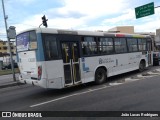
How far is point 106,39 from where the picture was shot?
12969 millimetres

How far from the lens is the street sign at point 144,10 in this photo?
25.2 m

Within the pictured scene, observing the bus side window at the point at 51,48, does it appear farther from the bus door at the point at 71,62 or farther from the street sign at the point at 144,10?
the street sign at the point at 144,10

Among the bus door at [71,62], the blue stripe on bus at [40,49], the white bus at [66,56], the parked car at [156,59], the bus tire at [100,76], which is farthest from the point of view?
the parked car at [156,59]

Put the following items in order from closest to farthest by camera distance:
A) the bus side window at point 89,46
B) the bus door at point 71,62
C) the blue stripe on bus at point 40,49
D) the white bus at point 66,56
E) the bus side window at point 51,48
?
1. the blue stripe on bus at point 40,49
2. the white bus at point 66,56
3. the bus side window at point 51,48
4. the bus door at point 71,62
5. the bus side window at point 89,46

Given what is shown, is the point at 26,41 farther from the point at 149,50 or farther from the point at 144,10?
the point at 144,10

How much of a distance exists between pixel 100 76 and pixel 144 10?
16.0 meters

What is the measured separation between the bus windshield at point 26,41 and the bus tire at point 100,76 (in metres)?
3.95

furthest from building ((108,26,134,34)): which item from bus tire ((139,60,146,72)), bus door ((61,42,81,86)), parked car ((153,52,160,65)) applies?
bus door ((61,42,81,86))

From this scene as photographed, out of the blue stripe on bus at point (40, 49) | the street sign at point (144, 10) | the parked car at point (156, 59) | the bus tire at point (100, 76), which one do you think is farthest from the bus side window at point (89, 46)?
the street sign at point (144, 10)

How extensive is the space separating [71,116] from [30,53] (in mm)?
4503

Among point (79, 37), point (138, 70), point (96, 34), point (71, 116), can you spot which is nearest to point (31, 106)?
point (71, 116)

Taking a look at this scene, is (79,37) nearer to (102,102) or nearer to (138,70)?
(102,102)

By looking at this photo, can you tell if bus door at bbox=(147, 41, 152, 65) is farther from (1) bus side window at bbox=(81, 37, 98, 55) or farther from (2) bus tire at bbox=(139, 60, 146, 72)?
(1) bus side window at bbox=(81, 37, 98, 55)

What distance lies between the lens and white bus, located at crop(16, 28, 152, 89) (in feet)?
32.1
